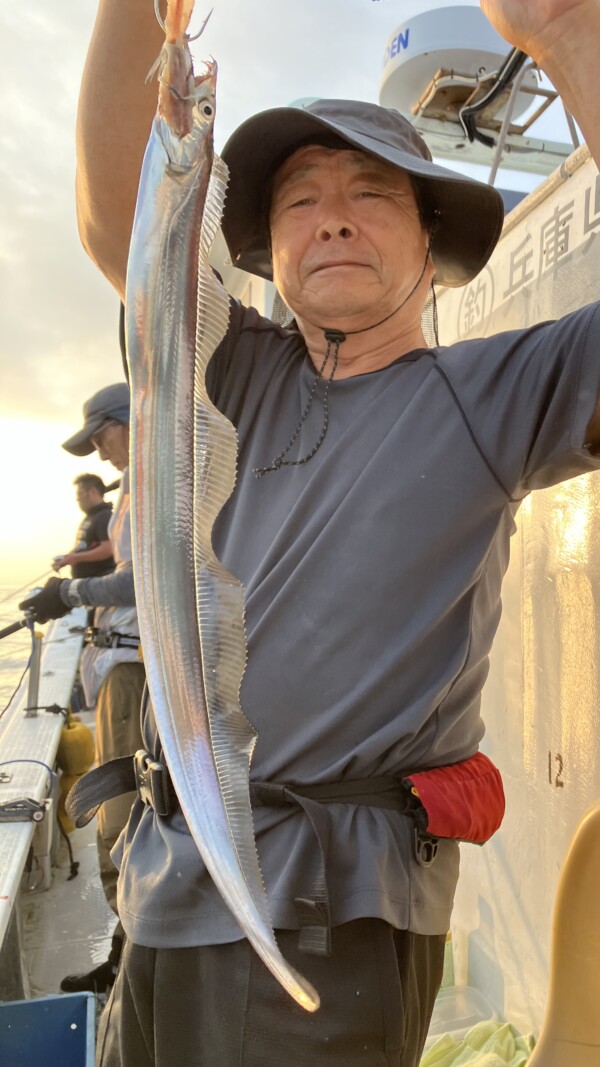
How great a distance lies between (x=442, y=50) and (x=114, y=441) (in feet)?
10.5

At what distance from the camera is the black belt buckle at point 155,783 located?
1.40 meters

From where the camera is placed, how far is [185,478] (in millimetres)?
894

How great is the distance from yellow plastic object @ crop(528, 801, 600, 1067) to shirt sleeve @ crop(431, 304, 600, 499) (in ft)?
2.40

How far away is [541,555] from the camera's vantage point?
2555mm

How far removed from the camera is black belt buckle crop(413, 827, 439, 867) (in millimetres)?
1386

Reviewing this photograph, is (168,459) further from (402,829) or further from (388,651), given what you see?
(402,829)

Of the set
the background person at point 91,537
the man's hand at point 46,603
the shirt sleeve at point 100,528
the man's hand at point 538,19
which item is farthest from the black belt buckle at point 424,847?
the shirt sleeve at point 100,528

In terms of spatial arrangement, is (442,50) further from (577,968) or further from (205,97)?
(577,968)

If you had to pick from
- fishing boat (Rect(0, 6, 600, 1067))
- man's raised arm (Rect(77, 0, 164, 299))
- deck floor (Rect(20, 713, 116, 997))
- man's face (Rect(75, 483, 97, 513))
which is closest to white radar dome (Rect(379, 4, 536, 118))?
fishing boat (Rect(0, 6, 600, 1067))

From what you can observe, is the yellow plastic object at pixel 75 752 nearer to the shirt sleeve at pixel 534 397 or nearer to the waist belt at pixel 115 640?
the waist belt at pixel 115 640

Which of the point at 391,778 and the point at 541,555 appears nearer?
the point at 391,778

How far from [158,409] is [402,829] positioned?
3.01ft

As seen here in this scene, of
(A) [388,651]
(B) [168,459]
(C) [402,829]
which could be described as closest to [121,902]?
(C) [402,829]

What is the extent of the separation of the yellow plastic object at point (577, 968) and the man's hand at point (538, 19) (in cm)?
144
